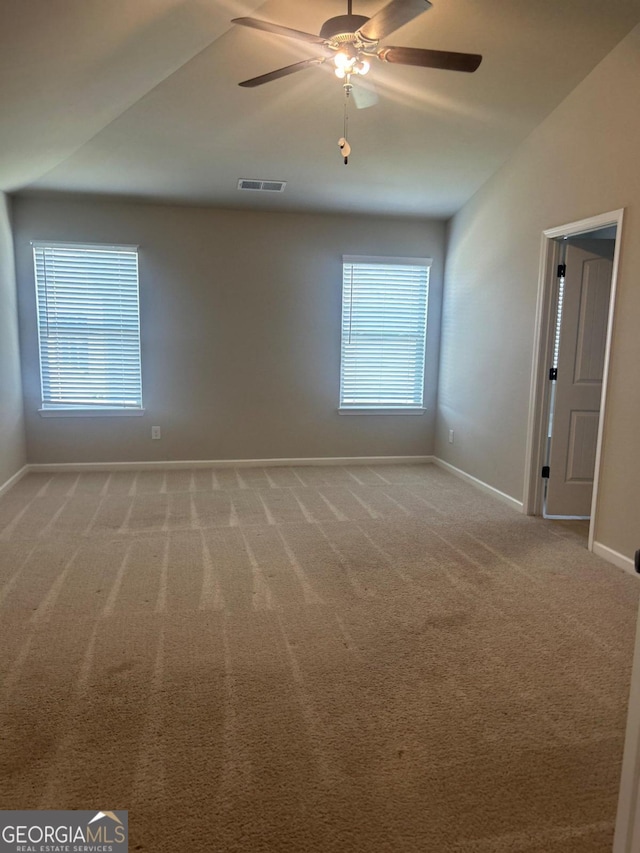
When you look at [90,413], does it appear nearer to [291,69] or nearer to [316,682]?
[291,69]

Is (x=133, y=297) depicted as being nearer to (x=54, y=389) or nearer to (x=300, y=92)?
(x=54, y=389)

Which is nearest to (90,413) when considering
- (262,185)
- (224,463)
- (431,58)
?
(224,463)

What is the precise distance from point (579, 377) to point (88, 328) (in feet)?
14.6

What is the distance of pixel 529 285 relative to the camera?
434 centimetres

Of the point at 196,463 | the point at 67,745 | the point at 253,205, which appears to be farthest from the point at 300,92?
the point at 67,745

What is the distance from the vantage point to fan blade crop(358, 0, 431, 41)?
217cm

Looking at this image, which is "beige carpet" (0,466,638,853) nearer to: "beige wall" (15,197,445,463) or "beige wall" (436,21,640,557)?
"beige wall" (436,21,640,557)

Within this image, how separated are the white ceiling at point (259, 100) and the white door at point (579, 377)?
117 cm

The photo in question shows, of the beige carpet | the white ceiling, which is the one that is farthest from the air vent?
the beige carpet

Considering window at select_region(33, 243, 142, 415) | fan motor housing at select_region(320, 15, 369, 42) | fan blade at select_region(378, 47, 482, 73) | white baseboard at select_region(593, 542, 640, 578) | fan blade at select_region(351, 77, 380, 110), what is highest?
fan motor housing at select_region(320, 15, 369, 42)

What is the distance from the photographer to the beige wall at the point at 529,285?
3.30 meters

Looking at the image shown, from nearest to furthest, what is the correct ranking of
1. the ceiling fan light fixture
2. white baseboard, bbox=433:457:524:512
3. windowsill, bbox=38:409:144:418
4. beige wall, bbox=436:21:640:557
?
the ceiling fan light fixture < beige wall, bbox=436:21:640:557 < white baseboard, bbox=433:457:524:512 < windowsill, bbox=38:409:144:418
